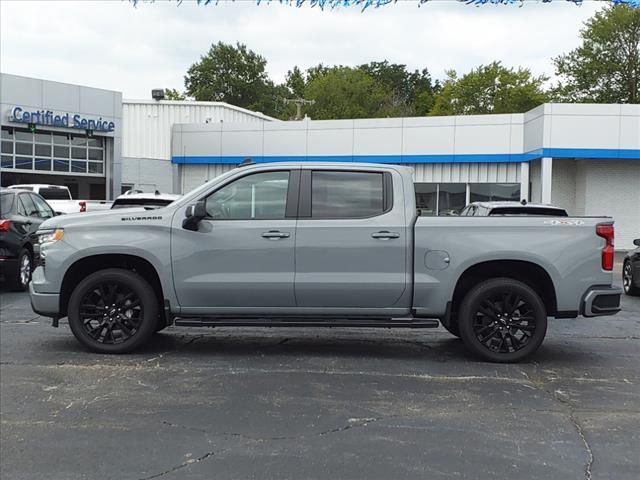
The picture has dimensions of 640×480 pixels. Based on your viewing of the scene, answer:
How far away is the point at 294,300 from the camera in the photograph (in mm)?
6551

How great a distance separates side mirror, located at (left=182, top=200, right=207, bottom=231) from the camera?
6.43 meters

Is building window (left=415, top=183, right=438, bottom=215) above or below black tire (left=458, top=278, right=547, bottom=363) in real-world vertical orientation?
above

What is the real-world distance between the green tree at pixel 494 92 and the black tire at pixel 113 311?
1987 inches

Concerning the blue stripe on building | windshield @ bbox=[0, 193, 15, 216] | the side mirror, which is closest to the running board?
the side mirror

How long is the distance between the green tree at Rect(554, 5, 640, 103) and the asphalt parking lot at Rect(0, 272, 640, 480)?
44678mm

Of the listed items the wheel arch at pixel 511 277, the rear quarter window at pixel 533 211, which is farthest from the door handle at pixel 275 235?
the rear quarter window at pixel 533 211

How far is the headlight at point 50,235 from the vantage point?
263 inches

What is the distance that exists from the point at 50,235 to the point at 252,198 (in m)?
2.08

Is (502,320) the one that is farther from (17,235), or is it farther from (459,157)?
(459,157)

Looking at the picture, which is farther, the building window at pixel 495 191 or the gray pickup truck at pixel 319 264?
the building window at pixel 495 191

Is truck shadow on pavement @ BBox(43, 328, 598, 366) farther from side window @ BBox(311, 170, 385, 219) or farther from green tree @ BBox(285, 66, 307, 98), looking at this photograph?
green tree @ BBox(285, 66, 307, 98)

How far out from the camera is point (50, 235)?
22.1 ft

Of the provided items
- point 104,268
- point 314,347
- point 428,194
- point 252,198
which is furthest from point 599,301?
point 428,194

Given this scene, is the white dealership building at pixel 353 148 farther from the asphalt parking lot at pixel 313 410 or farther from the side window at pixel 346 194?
the side window at pixel 346 194
